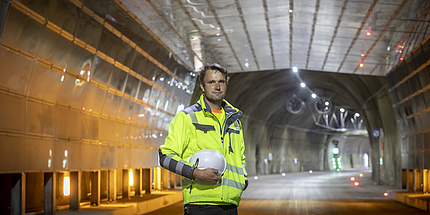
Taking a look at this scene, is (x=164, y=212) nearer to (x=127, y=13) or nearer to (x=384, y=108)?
(x=127, y=13)

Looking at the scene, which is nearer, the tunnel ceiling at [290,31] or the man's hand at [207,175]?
the man's hand at [207,175]

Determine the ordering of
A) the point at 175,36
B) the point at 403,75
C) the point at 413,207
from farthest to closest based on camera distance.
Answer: the point at 403,75, the point at 175,36, the point at 413,207

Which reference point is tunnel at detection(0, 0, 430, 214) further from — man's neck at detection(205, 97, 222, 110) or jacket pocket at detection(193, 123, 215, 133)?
jacket pocket at detection(193, 123, 215, 133)

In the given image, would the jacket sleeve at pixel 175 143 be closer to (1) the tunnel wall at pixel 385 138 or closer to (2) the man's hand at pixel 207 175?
(2) the man's hand at pixel 207 175

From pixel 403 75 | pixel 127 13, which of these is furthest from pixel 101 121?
pixel 403 75

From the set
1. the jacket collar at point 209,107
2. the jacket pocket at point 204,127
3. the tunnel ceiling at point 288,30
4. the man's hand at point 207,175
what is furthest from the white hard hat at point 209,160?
the tunnel ceiling at point 288,30

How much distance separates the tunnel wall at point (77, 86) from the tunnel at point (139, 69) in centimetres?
4

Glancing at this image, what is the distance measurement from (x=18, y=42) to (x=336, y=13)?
10.2 m

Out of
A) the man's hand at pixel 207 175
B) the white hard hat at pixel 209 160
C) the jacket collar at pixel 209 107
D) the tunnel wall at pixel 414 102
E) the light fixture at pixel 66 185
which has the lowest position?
the light fixture at pixel 66 185

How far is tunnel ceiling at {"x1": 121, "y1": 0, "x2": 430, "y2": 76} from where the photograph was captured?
18.4 m

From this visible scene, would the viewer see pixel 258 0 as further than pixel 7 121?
Yes

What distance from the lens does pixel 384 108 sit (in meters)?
33.5

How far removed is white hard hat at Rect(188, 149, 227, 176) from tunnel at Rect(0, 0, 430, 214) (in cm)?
764

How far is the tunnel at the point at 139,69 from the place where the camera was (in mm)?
13023
